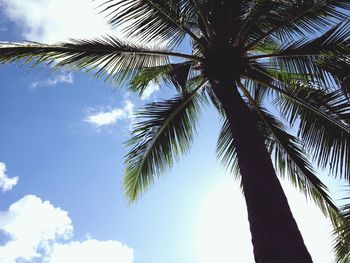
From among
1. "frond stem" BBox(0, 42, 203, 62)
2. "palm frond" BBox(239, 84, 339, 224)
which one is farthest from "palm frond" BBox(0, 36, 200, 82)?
"palm frond" BBox(239, 84, 339, 224)

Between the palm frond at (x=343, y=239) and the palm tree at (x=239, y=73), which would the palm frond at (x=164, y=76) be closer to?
the palm tree at (x=239, y=73)

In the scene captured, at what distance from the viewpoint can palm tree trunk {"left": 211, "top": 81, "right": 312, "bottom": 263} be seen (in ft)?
10.5

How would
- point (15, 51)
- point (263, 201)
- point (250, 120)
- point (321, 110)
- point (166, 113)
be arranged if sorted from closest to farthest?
point (263, 201) → point (250, 120) → point (15, 51) → point (321, 110) → point (166, 113)

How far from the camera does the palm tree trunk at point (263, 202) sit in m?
3.21

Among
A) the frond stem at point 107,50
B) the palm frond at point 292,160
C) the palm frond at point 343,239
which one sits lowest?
the palm frond at point 343,239

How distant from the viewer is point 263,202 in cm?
371

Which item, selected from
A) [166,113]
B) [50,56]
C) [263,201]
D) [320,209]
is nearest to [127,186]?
[166,113]

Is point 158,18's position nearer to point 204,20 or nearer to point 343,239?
point 204,20

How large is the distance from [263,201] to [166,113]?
415cm

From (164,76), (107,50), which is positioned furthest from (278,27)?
(107,50)

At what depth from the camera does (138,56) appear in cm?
670

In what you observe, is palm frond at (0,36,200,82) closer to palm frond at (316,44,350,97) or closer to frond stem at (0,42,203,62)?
frond stem at (0,42,203,62)

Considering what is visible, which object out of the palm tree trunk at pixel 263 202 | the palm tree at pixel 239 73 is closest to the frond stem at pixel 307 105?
the palm tree at pixel 239 73

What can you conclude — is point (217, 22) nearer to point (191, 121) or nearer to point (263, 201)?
point (191, 121)
